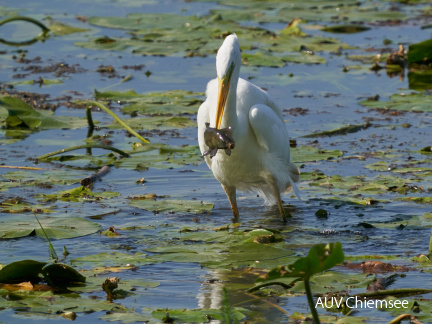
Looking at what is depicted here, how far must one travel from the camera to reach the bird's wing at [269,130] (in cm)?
597

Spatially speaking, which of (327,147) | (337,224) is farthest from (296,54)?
(337,224)

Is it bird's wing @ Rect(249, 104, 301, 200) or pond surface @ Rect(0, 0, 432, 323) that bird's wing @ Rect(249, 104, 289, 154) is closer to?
bird's wing @ Rect(249, 104, 301, 200)

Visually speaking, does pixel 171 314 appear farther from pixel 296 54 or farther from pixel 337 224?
pixel 296 54

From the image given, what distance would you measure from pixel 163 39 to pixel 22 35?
2.55 meters

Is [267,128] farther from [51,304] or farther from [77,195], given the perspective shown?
[51,304]

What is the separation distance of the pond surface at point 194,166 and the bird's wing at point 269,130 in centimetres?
63

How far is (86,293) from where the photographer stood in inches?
172

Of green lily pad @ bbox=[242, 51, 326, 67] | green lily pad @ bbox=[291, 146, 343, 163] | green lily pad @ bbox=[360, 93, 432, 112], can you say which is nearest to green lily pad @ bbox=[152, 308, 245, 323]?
green lily pad @ bbox=[291, 146, 343, 163]

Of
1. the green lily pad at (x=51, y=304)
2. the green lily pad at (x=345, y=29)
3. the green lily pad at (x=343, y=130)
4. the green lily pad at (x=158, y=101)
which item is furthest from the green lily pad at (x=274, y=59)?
the green lily pad at (x=51, y=304)

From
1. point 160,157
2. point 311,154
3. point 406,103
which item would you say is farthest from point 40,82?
point 406,103

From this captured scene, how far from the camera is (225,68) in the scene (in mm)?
5410

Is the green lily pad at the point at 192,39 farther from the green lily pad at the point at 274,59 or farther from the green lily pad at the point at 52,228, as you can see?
the green lily pad at the point at 52,228

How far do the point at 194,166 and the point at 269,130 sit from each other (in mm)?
1710

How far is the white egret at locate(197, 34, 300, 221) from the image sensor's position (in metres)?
5.65
